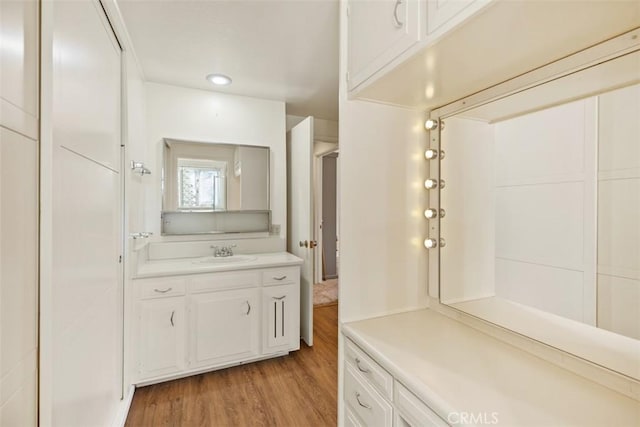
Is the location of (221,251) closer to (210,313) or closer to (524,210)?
(210,313)

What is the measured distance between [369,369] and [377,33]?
3.97 feet

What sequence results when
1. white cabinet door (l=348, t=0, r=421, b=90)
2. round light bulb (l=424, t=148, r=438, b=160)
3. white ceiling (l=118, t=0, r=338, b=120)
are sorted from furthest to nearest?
white ceiling (l=118, t=0, r=338, b=120) < round light bulb (l=424, t=148, r=438, b=160) < white cabinet door (l=348, t=0, r=421, b=90)

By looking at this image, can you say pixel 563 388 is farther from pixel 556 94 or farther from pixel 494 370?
pixel 556 94

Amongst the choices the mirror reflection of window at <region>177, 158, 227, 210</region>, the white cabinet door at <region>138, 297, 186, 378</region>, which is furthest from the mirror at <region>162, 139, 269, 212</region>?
the white cabinet door at <region>138, 297, 186, 378</region>

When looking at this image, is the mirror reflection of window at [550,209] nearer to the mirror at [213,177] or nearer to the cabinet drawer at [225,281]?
the cabinet drawer at [225,281]

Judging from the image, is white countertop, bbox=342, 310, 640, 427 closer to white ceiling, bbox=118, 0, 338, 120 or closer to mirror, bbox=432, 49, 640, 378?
mirror, bbox=432, 49, 640, 378

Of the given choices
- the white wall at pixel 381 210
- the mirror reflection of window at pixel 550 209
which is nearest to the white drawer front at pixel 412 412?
the white wall at pixel 381 210

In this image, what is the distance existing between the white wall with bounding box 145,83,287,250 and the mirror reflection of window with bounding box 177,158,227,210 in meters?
0.19

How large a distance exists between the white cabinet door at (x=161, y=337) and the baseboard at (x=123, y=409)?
0.14 m

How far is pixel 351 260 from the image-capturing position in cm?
123

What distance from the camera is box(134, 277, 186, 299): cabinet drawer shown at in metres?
1.96

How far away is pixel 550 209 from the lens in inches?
37.7

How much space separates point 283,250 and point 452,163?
6.46 ft

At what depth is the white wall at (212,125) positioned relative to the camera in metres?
2.39
